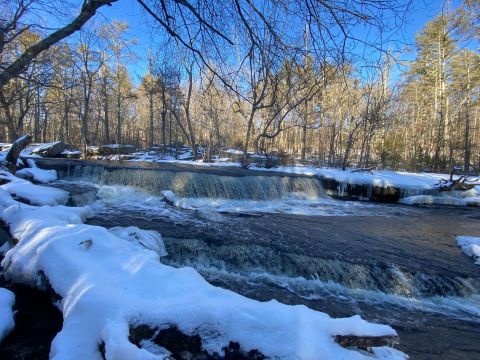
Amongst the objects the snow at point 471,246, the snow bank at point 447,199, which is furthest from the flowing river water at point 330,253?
the snow bank at point 447,199

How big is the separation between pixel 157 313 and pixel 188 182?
9.55 metres

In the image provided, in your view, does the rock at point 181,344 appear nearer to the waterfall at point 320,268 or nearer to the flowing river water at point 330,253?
the flowing river water at point 330,253

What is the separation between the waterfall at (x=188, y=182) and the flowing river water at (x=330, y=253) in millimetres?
81

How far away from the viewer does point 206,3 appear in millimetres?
2742

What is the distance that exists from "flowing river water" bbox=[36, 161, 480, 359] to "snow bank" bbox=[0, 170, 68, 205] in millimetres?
883

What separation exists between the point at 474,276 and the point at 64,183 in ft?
37.3

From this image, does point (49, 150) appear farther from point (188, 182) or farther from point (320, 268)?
point (320, 268)

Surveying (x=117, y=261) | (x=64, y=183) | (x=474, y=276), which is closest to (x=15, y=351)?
(x=117, y=261)

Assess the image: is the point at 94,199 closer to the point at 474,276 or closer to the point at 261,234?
the point at 261,234

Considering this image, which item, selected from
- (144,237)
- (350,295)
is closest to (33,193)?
(144,237)

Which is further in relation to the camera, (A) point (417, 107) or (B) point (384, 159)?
(A) point (417, 107)

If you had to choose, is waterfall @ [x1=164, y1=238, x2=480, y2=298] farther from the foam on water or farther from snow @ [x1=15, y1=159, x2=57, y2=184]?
snow @ [x1=15, y1=159, x2=57, y2=184]

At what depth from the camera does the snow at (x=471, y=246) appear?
6.42m

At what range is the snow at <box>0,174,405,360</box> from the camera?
200 cm
